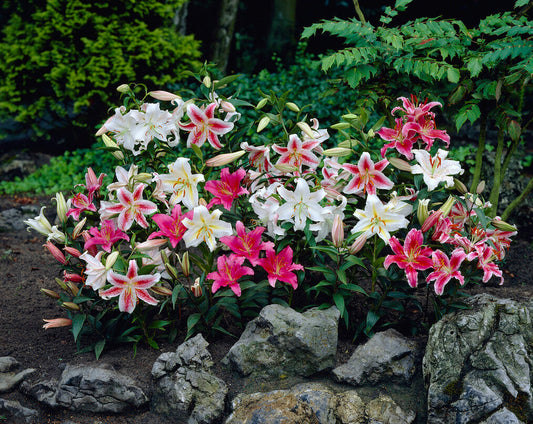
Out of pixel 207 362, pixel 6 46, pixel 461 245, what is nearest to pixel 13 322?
pixel 207 362

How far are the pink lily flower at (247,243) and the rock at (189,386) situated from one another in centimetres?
48

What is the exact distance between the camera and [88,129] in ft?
22.5

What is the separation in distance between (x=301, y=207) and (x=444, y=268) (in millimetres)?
739

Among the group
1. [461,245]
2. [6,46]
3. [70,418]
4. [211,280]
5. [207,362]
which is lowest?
[70,418]

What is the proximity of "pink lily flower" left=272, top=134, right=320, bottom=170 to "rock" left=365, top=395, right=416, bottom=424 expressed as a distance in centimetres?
119

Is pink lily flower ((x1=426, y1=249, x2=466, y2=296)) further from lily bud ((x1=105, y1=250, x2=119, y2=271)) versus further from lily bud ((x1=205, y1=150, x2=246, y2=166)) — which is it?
lily bud ((x1=105, y1=250, x2=119, y2=271))

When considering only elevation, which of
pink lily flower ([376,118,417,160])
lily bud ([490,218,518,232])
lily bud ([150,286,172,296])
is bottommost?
lily bud ([150,286,172,296])

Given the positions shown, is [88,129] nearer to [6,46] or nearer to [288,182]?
[6,46]

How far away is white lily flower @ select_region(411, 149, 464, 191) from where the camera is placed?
8.07 ft

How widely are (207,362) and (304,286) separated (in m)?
0.65

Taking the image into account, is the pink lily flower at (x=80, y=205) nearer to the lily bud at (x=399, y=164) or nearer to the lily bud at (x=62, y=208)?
the lily bud at (x=62, y=208)

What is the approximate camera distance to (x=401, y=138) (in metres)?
2.59

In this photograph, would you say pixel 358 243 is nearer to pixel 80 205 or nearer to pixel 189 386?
pixel 189 386

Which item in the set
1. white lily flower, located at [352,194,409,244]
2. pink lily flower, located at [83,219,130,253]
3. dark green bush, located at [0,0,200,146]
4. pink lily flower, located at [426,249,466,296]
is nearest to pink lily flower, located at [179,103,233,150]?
pink lily flower, located at [83,219,130,253]
